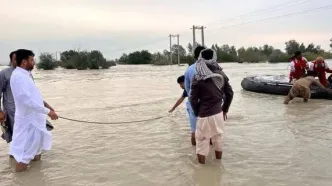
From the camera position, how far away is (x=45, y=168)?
5.22 metres

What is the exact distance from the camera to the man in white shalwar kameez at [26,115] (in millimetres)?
4758

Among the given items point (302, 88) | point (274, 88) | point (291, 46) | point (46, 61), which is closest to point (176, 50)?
point (291, 46)

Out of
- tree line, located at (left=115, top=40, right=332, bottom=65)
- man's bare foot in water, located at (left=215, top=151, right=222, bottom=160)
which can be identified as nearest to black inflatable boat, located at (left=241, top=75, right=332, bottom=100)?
man's bare foot in water, located at (left=215, top=151, right=222, bottom=160)

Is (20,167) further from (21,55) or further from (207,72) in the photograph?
(207,72)

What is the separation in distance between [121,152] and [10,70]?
2.14 metres

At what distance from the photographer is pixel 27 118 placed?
4.92 metres

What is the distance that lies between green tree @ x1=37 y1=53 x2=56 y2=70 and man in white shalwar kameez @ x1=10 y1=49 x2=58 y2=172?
48128 mm

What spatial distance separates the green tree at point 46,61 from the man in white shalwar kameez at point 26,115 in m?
48.1

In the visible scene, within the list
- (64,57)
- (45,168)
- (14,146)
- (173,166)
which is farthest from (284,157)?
(64,57)

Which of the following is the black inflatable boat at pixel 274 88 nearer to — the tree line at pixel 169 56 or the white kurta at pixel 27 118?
the white kurta at pixel 27 118

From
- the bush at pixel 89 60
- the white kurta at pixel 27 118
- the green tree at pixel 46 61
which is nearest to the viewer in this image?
the white kurta at pixel 27 118

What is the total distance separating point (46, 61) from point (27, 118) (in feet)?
159

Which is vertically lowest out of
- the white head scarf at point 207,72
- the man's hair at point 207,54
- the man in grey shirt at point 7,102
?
the man in grey shirt at point 7,102

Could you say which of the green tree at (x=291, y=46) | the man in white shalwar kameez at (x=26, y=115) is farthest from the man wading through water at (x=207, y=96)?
the green tree at (x=291, y=46)
